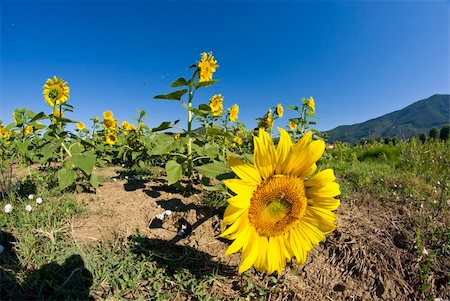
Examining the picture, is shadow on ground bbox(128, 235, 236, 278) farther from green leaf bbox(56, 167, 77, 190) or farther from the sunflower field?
green leaf bbox(56, 167, 77, 190)

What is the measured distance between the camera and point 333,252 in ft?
7.29

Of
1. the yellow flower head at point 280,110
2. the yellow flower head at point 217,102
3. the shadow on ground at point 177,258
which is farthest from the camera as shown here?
the yellow flower head at point 280,110

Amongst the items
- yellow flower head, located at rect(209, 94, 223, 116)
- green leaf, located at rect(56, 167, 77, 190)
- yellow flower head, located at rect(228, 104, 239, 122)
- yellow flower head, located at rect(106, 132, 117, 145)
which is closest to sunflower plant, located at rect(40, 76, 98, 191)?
green leaf, located at rect(56, 167, 77, 190)

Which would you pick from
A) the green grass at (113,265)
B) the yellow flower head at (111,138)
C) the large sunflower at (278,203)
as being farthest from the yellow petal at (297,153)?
the yellow flower head at (111,138)

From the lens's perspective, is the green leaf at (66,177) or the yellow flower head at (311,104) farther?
the yellow flower head at (311,104)

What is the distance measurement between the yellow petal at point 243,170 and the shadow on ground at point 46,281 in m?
1.06

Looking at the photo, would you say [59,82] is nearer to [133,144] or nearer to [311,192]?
[133,144]

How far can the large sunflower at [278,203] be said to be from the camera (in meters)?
1.43

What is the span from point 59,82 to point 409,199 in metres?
4.30

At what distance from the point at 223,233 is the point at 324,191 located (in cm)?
58

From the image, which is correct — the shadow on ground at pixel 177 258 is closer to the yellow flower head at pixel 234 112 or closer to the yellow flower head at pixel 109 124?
the yellow flower head at pixel 234 112

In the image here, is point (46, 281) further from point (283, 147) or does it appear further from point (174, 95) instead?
point (174, 95)

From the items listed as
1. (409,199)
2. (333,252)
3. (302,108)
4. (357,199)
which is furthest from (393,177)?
(333,252)

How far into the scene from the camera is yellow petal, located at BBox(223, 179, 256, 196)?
1388mm
